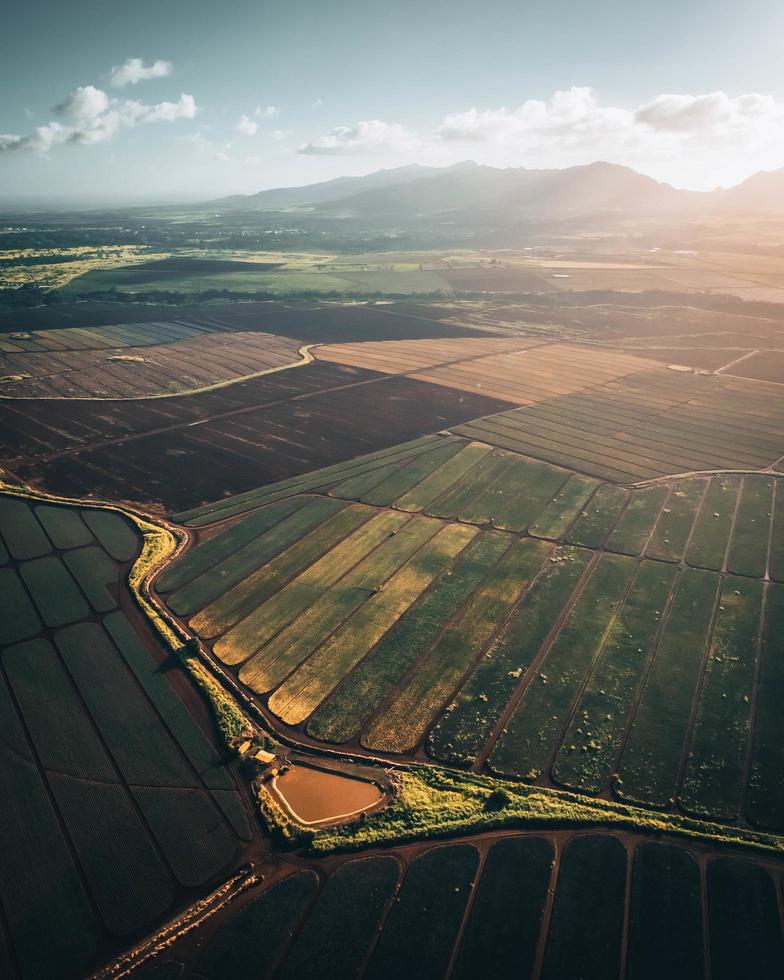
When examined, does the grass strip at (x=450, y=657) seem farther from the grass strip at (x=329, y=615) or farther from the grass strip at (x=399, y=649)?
the grass strip at (x=329, y=615)

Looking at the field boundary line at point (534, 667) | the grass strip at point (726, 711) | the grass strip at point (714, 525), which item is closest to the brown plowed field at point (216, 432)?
the field boundary line at point (534, 667)

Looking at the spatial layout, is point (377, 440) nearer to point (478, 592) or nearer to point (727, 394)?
point (478, 592)

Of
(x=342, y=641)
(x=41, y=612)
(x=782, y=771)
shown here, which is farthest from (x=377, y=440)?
(x=782, y=771)

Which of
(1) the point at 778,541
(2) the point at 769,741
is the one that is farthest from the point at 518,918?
(1) the point at 778,541

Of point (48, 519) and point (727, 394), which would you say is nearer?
point (48, 519)

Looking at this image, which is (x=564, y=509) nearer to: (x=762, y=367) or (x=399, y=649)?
(x=399, y=649)
